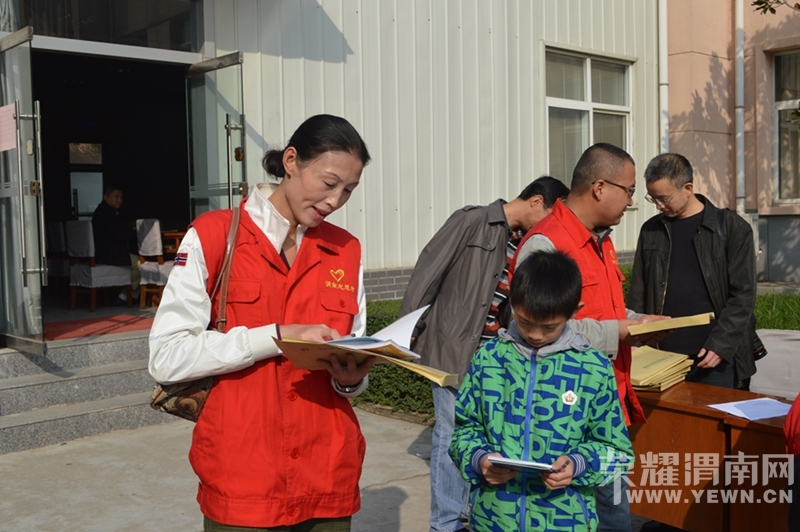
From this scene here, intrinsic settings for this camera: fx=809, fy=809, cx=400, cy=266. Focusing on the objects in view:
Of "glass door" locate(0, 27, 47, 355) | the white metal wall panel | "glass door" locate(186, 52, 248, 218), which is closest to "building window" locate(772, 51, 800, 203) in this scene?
the white metal wall panel

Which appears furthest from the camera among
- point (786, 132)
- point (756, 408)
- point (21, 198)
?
point (786, 132)

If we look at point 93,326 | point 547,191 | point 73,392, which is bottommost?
point 73,392

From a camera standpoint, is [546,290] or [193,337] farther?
[546,290]

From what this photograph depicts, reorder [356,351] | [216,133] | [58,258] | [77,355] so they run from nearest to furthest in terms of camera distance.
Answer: [356,351] < [77,355] < [216,133] < [58,258]

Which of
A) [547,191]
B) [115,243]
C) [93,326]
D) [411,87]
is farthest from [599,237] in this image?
[115,243]

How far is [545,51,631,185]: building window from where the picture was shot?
11.1 metres

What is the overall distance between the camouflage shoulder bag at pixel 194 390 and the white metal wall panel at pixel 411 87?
19.5 ft

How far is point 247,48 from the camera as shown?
8.15m

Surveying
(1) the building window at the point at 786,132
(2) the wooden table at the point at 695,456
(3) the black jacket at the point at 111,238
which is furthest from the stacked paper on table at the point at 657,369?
(1) the building window at the point at 786,132

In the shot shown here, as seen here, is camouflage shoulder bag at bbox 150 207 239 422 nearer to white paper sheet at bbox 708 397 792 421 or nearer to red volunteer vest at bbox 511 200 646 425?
red volunteer vest at bbox 511 200 646 425

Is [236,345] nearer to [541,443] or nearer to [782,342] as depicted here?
[541,443]

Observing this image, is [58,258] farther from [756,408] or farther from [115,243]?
[756,408]

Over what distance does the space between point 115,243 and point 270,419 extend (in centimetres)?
831

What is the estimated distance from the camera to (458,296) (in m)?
4.22
